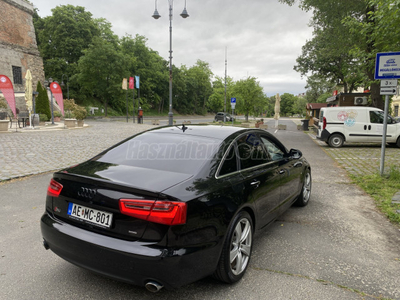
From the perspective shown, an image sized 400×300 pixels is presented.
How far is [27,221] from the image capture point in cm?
427

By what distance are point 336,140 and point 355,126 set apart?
1.06m

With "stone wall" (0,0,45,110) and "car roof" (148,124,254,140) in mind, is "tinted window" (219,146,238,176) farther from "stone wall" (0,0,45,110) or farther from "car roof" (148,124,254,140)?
"stone wall" (0,0,45,110)

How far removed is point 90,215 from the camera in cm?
244

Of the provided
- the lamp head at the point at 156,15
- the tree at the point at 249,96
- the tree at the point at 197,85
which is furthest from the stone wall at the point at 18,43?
the tree at the point at 197,85

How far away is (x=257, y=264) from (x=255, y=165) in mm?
1088

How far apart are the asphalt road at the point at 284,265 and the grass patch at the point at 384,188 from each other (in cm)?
20

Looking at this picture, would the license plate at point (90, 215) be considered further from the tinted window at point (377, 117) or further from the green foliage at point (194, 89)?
the green foliage at point (194, 89)

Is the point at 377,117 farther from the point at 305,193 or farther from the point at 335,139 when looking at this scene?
the point at 305,193

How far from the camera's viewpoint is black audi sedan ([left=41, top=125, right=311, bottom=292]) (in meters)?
2.19

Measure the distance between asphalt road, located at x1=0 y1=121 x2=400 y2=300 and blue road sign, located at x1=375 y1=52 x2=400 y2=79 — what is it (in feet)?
12.2

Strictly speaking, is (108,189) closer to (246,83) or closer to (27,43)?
(246,83)

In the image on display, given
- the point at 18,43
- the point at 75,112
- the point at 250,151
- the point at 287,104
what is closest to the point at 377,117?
the point at 250,151

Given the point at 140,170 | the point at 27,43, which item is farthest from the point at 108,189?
the point at 27,43

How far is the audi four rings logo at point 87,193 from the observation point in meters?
2.44
